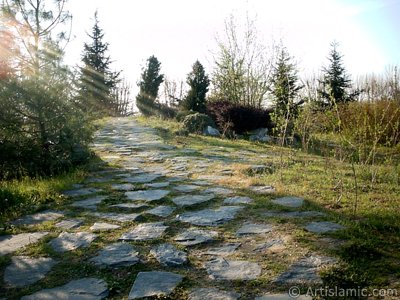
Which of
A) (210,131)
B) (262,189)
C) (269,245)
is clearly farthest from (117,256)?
(210,131)

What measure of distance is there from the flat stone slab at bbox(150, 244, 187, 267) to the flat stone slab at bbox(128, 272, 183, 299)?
130 mm

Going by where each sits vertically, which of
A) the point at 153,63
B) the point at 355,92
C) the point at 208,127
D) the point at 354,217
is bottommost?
the point at 354,217

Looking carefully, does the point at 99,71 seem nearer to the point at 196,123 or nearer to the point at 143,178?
the point at 196,123

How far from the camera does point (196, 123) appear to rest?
36.4ft

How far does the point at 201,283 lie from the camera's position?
1.88m

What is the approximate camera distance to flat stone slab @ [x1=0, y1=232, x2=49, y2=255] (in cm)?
250

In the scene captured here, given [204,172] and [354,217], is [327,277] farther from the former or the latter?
[204,172]

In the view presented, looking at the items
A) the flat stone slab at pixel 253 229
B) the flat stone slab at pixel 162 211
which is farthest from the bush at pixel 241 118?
the flat stone slab at pixel 253 229

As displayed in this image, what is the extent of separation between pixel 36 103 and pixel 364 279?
4.65 metres

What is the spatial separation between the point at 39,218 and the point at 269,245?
2.17 metres

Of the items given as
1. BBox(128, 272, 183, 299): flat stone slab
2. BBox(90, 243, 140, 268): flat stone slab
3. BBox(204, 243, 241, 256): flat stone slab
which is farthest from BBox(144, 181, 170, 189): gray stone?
BBox(128, 272, 183, 299): flat stone slab

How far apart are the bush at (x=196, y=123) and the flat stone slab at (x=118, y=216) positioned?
7632 mm

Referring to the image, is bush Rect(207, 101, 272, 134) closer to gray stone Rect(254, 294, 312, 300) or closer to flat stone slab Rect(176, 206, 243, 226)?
flat stone slab Rect(176, 206, 243, 226)

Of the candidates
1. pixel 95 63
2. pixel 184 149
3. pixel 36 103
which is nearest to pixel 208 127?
pixel 184 149
